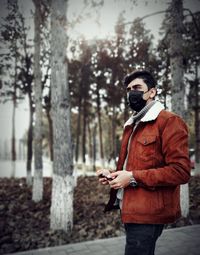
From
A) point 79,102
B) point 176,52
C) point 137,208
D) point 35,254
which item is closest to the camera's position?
point 137,208

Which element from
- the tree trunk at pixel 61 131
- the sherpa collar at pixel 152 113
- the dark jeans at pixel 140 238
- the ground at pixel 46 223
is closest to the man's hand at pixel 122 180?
the dark jeans at pixel 140 238

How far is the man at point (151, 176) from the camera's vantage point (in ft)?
8.41

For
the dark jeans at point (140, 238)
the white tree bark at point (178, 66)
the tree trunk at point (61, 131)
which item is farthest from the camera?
the white tree bark at point (178, 66)

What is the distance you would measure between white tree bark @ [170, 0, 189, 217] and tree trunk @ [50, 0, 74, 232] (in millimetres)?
3106

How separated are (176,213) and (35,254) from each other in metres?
4.33

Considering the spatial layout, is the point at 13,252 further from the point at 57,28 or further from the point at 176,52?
the point at 176,52

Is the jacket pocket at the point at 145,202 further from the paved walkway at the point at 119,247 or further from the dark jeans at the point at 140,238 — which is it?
the paved walkway at the point at 119,247

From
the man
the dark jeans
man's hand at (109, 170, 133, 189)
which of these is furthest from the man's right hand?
the dark jeans

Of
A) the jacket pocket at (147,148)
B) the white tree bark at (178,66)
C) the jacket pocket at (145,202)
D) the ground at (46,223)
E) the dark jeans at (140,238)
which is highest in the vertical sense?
the white tree bark at (178,66)

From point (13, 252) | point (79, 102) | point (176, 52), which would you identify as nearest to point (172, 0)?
point (176, 52)

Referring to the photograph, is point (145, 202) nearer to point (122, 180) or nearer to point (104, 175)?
point (122, 180)

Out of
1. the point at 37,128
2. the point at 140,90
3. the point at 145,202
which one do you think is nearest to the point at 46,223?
the point at 37,128

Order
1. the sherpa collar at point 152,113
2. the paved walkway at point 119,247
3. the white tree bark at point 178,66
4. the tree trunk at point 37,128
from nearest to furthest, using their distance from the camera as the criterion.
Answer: the sherpa collar at point 152,113 → the paved walkway at point 119,247 → the white tree bark at point 178,66 → the tree trunk at point 37,128

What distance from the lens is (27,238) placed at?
282 inches
